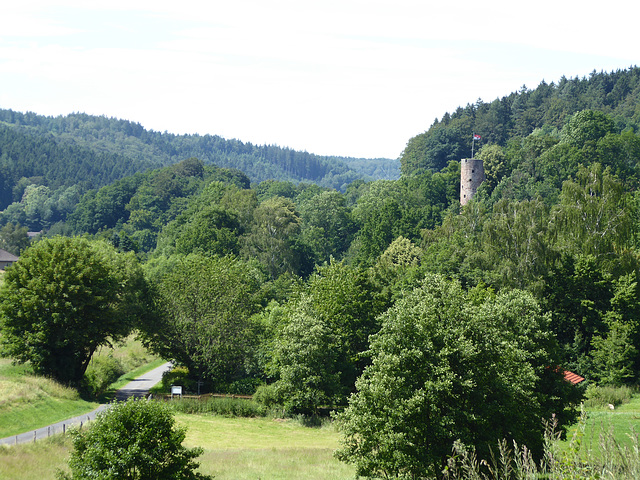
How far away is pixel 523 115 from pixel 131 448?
Result: 5487 inches

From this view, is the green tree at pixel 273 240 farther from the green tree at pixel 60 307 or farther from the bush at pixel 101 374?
the green tree at pixel 60 307

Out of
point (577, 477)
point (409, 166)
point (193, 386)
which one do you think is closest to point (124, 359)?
point (193, 386)

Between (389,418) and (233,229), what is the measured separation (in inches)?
2843

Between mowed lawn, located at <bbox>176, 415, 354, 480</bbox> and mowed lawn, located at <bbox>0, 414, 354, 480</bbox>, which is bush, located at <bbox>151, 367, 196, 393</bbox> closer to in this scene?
mowed lawn, located at <bbox>0, 414, 354, 480</bbox>

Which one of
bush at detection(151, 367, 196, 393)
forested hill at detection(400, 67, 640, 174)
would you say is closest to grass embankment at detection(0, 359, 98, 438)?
bush at detection(151, 367, 196, 393)

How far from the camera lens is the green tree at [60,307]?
40.9 metres

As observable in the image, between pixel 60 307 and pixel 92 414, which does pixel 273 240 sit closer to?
pixel 60 307

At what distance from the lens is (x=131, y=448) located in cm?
1848

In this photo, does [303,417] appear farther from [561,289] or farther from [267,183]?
[267,183]

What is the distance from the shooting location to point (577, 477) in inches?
355

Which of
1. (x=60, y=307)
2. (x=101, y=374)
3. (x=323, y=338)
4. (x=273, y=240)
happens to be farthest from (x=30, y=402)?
(x=273, y=240)

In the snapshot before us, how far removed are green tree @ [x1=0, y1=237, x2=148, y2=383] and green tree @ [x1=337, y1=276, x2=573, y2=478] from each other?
73.1 feet

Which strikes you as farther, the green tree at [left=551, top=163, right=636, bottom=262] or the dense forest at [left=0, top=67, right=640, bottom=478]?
the green tree at [left=551, top=163, right=636, bottom=262]

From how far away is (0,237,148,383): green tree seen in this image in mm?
40906
